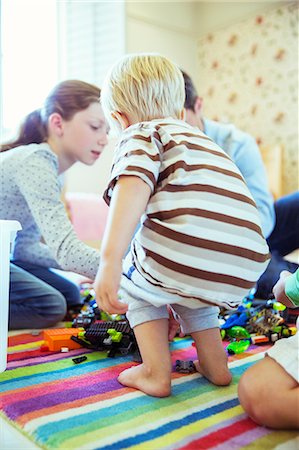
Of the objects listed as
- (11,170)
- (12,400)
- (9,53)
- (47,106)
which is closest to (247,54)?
(9,53)

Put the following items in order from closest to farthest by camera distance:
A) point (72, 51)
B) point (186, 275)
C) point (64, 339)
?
1. point (186, 275)
2. point (64, 339)
3. point (72, 51)

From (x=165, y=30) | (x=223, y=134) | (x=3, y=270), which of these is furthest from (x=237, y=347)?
(x=165, y=30)

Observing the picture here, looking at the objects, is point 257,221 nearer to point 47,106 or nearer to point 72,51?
point 47,106

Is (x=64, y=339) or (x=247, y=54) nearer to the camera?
(x=64, y=339)

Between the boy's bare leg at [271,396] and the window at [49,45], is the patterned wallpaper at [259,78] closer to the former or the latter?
the window at [49,45]

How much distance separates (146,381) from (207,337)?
14cm

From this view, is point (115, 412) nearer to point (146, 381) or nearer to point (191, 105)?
point (146, 381)

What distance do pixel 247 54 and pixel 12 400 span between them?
344 cm

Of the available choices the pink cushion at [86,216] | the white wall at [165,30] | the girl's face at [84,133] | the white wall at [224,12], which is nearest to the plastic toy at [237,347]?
the girl's face at [84,133]

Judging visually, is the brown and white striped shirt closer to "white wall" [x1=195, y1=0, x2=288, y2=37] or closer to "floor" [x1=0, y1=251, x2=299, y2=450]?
"floor" [x1=0, y1=251, x2=299, y2=450]

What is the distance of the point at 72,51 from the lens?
3223mm

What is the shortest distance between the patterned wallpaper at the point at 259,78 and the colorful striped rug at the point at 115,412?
9.34 ft

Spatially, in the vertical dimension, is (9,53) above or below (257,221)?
above

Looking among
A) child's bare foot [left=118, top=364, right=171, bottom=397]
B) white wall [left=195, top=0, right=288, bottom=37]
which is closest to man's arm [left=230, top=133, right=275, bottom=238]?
Result: child's bare foot [left=118, top=364, right=171, bottom=397]
